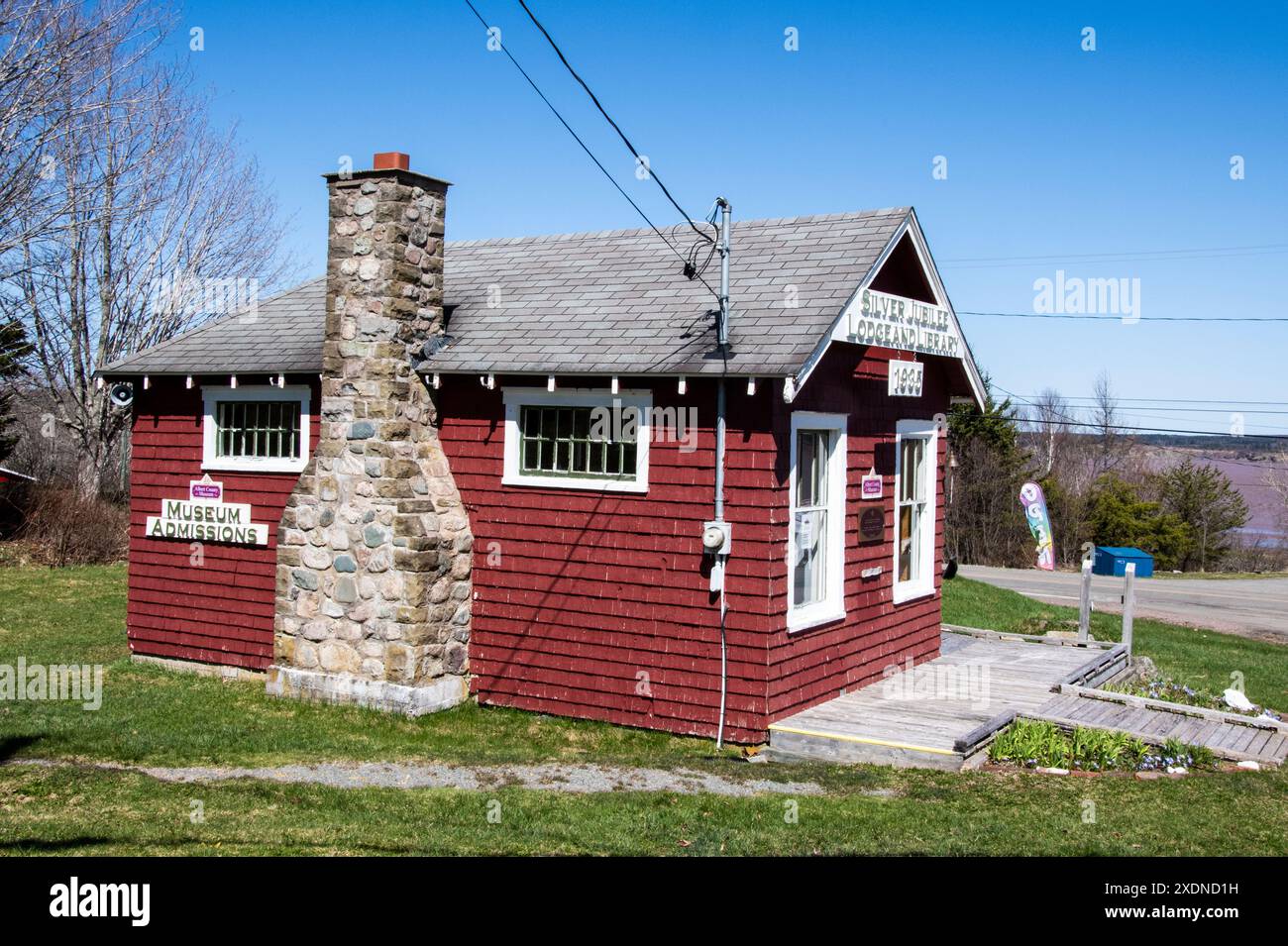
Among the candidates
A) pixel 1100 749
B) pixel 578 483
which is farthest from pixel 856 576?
pixel 578 483

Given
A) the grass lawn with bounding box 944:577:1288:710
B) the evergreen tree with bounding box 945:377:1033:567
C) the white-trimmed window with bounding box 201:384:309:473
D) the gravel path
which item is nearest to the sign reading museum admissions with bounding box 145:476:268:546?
the white-trimmed window with bounding box 201:384:309:473

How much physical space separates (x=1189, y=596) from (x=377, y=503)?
1025 inches

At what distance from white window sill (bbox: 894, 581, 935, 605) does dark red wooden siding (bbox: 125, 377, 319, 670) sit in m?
7.03

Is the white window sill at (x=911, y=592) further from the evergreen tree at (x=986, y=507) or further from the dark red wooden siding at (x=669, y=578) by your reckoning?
the evergreen tree at (x=986, y=507)

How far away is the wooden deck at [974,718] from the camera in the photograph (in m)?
10.4

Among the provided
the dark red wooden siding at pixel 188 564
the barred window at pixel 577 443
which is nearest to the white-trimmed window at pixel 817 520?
the barred window at pixel 577 443

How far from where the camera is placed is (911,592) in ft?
45.5

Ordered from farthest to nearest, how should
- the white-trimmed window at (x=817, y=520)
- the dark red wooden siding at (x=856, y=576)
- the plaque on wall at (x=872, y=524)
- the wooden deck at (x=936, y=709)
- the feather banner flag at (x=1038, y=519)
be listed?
the feather banner flag at (x=1038, y=519) < the plaque on wall at (x=872, y=524) < the white-trimmed window at (x=817, y=520) < the dark red wooden siding at (x=856, y=576) < the wooden deck at (x=936, y=709)

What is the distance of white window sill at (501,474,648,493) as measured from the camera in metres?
11.4

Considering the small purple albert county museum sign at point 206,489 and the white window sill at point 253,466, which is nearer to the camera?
the white window sill at point 253,466

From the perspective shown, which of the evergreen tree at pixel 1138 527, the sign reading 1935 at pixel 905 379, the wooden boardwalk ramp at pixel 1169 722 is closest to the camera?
the wooden boardwalk ramp at pixel 1169 722

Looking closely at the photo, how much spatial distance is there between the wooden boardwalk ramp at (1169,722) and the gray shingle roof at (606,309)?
4665 mm
